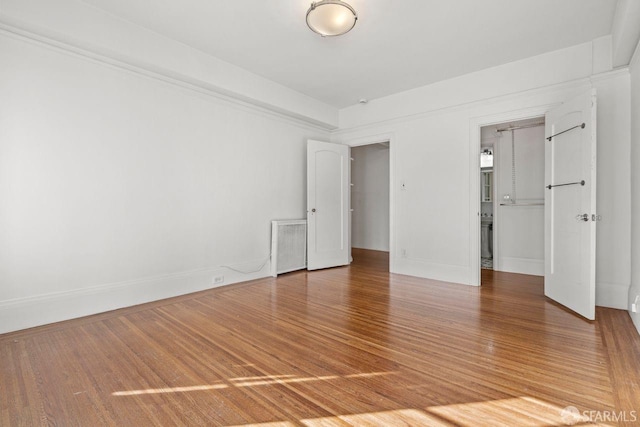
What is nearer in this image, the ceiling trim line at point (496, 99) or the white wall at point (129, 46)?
the white wall at point (129, 46)

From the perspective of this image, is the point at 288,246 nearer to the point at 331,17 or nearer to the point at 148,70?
the point at 148,70

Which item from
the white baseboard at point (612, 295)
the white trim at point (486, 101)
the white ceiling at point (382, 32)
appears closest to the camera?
the white ceiling at point (382, 32)

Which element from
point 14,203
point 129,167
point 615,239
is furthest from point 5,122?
point 615,239

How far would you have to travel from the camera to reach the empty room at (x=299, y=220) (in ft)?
5.79

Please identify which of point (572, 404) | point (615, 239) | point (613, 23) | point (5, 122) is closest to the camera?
point (572, 404)

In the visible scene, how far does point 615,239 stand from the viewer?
10.4 ft

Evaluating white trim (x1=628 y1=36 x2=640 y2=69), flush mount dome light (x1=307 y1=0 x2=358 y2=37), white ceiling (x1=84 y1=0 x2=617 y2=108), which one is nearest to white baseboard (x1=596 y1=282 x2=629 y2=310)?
white trim (x1=628 y1=36 x2=640 y2=69)

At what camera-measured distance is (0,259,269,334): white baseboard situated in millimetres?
2553

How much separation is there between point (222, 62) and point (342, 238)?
3.39m

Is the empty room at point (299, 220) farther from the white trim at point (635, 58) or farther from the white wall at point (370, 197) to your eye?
the white wall at point (370, 197)

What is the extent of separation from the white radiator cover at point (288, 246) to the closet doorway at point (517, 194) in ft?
9.51

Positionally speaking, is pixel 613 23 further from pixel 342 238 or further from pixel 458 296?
pixel 342 238

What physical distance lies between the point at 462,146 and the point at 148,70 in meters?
4.07

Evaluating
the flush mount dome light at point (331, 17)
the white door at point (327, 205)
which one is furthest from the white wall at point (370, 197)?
the flush mount dome light at point (331, 17)
